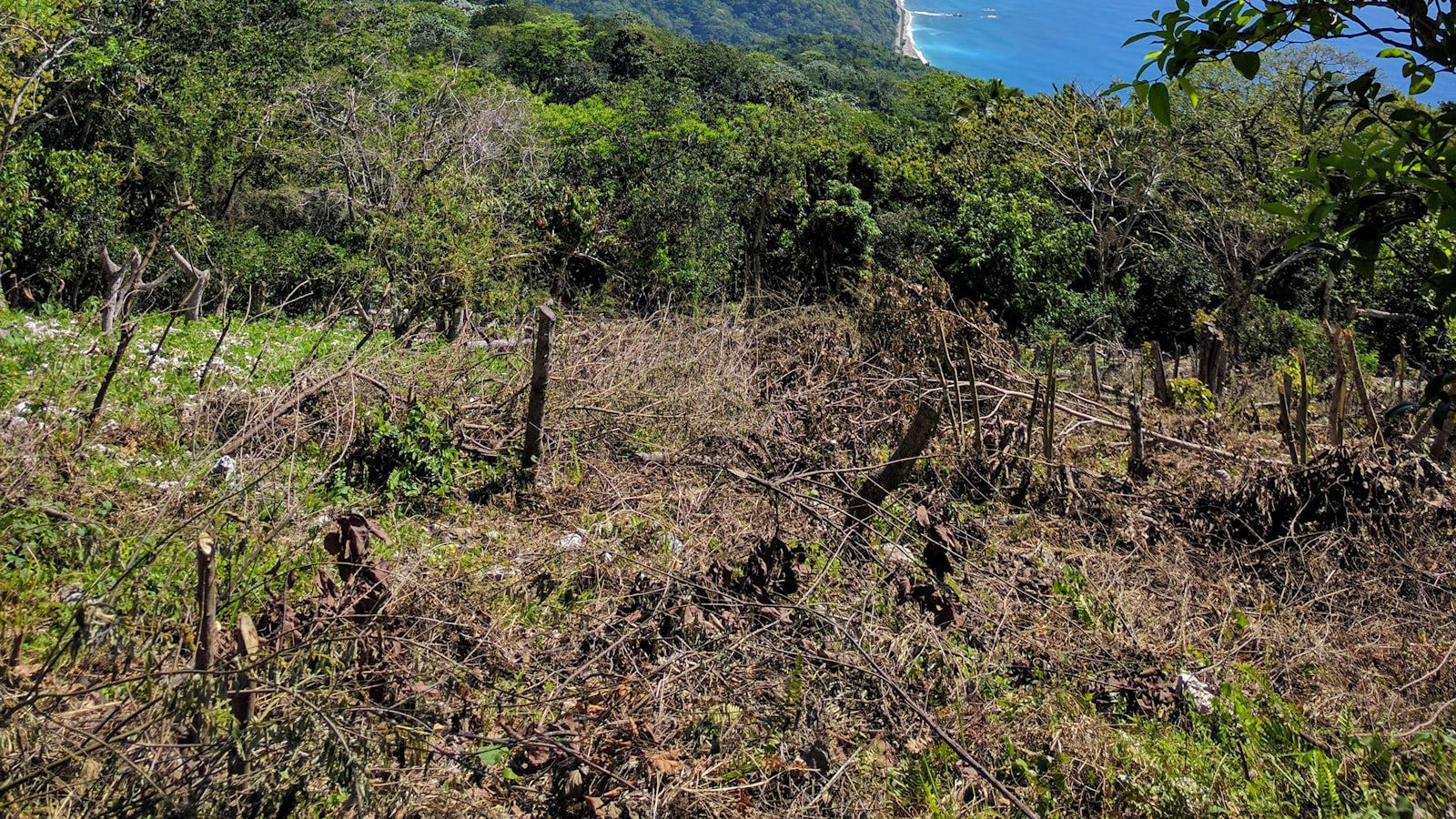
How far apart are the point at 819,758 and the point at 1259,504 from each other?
305 cm

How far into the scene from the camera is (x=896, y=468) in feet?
13.5

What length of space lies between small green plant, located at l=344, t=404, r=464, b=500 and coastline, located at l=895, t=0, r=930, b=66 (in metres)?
88.1

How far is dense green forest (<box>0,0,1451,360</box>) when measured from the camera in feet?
38.9

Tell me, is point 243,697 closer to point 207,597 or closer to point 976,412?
point 207,597

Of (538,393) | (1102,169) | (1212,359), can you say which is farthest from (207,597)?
(1102,169)

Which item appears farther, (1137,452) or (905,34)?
(905,34)

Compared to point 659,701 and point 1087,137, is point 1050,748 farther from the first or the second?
point 1087,137

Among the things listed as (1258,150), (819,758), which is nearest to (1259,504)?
(819,758)

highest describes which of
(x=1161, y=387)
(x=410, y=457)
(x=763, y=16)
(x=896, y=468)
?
(x=763, y=16)

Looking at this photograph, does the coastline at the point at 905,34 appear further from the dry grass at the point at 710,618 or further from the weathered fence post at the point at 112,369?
the weathered fence post at the point at 112,369

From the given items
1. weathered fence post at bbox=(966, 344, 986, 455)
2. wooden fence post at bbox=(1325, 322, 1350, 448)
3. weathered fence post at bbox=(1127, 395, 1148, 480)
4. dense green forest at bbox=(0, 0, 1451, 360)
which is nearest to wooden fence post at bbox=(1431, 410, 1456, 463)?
wooden fence post at bbox=(1325, 322, 1350, 448)

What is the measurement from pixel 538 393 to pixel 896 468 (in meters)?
1.74

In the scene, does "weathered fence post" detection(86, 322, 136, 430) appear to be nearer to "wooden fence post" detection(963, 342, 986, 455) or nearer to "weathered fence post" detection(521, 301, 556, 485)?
"weathered fence post" detection(521, 301, 556, 485)

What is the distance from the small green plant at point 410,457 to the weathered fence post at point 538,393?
1.19 feet
